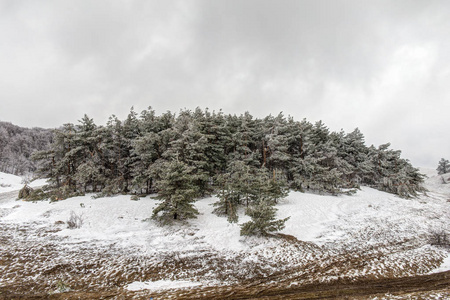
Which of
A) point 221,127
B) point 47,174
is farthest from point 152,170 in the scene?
point 47,174

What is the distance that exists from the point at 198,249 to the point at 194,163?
9.34 metres

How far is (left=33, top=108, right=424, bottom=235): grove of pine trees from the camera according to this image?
12.6 meters

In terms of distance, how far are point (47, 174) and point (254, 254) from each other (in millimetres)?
22327

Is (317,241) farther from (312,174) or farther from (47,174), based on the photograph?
(47,174)

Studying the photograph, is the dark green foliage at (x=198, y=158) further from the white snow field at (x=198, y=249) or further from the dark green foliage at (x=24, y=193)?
the white snow field at (x=198, y=249)

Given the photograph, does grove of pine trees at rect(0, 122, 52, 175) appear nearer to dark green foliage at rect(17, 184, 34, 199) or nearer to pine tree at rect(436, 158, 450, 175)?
dark green foliage at rect(17, 184, 34, 199)

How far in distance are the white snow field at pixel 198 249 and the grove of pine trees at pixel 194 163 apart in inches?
56.1

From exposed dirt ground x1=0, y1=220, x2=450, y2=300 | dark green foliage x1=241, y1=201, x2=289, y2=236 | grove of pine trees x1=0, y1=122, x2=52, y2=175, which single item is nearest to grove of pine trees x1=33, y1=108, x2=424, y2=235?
dark green foliage x1=241, y1=201, x2=289, y2=236

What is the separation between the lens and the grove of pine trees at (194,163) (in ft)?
41.4

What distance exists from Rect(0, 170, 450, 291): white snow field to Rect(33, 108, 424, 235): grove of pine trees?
1.42 m

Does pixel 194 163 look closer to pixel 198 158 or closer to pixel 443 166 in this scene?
pixel 198 158

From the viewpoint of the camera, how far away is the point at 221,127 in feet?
67.2

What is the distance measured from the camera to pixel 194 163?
1738 centimetres

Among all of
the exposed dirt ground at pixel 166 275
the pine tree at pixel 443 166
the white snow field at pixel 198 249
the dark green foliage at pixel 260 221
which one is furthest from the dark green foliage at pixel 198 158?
the pine tree at pixel 443 166
